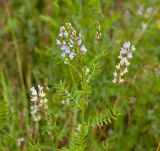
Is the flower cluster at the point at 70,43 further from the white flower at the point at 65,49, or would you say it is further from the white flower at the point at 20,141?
the white flower at the point at 20,141

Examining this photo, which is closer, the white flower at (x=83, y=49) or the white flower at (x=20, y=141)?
the white flower at (x=83, y=49)

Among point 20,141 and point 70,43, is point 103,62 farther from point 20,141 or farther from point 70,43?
point 70,43

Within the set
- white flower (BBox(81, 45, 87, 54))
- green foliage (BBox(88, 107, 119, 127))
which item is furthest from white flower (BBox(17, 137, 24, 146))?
white flower (BBox(81, 45, 87, 54))

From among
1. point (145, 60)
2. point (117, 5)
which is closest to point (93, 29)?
point (145, 60)

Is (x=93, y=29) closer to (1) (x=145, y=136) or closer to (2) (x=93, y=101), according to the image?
(2) (x=93, y=101)

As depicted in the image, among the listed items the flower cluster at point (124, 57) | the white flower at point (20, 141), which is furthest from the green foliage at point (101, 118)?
the white flower at point (20, 141)

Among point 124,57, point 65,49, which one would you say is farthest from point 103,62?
point 65,49

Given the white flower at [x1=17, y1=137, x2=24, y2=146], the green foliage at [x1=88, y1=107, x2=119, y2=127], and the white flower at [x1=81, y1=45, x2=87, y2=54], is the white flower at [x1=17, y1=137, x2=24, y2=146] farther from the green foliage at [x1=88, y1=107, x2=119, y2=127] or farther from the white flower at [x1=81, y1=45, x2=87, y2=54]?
the white flower at [x1=81, y1=45, x2=87, y2=54]
